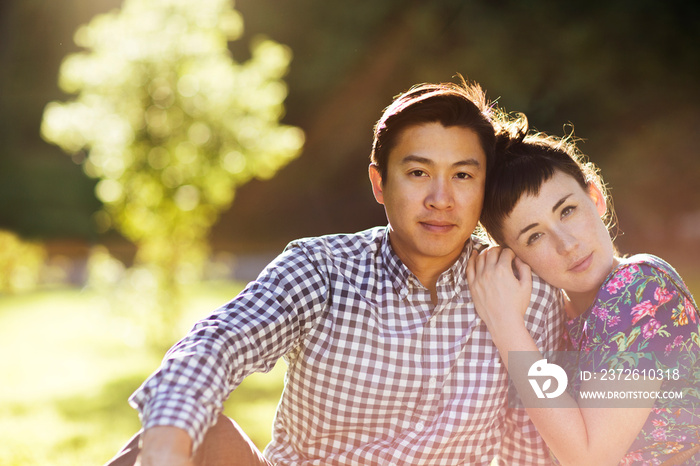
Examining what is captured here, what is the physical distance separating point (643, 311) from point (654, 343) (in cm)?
11

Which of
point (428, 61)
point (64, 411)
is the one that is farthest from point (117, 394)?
point (428, 61)

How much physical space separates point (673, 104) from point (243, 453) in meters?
18.1

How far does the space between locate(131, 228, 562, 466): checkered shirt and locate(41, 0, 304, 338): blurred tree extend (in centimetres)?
619

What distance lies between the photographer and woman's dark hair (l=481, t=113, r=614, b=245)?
2.79 m

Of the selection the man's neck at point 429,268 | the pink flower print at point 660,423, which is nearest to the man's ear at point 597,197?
the man's neck at point 429,268

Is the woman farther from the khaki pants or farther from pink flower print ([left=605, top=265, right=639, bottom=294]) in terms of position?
the khaki pants

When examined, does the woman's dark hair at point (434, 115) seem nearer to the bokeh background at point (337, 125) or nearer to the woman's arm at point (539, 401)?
the woman's arm at point (539, 401)

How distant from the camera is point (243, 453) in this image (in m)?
2.28

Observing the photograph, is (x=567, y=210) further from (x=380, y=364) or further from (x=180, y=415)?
(x=180, y=415)

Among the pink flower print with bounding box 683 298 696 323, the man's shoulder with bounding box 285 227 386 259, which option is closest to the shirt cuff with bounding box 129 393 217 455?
the man's shoulder with bounding box 285 227 386 259

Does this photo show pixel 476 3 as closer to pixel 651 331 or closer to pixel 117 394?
pixel 117 394

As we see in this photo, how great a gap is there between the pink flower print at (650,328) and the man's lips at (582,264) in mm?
372

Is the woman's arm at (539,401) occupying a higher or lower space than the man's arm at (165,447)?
higher
